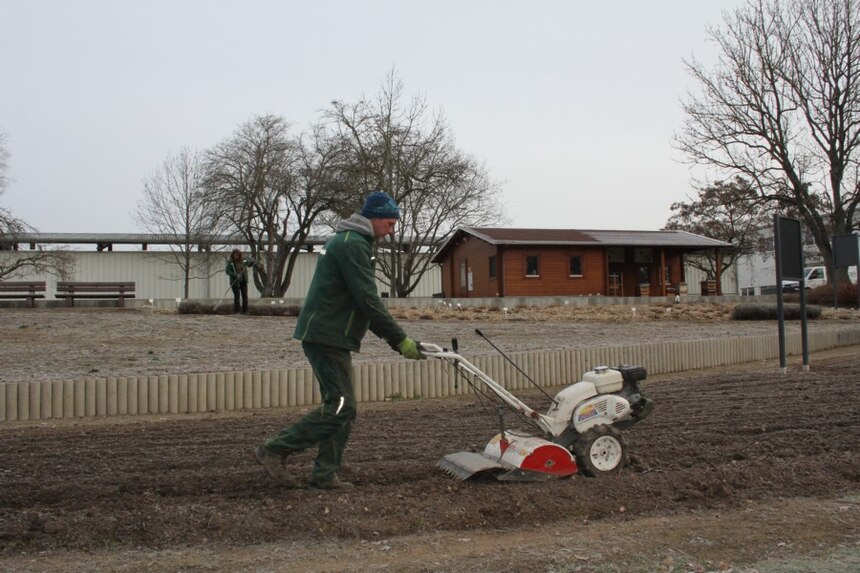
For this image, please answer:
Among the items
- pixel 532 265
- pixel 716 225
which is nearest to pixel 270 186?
pixel 532 265

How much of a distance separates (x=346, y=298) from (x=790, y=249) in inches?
404

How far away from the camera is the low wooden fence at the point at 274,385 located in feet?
30.3

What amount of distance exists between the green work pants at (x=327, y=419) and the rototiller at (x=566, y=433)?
600 millimetres

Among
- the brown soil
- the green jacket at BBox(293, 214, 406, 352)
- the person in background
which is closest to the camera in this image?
the brown soil

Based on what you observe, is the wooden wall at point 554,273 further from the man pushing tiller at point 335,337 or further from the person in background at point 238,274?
the man pushing tiller at point 335,337

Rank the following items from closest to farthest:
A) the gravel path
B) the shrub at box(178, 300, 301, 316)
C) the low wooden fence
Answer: the low wooden fence, the gravel path, the shrub at box(178, 300, 301, 316)

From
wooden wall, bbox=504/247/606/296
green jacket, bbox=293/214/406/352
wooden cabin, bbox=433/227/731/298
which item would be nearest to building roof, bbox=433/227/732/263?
wooden cabin, bbox=433/227/731/298

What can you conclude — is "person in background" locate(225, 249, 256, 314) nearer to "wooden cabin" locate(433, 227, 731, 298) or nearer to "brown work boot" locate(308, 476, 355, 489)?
"brown work boot" locate(308, 476, 355, 489)

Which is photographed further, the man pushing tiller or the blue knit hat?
the blue knit hat

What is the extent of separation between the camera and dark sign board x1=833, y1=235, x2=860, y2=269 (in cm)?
2073

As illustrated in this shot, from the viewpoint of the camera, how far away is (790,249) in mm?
13125

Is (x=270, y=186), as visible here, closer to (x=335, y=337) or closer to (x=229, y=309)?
(x=229, y=309)

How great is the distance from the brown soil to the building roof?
28.4 meters

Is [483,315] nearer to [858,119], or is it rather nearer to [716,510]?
[716,510]
